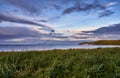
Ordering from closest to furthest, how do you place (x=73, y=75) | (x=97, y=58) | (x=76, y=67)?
(x=73, y=75)
(x=76, y=67)
(x=97, y=58)

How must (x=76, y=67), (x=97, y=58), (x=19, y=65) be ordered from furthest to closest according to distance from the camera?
(x=19, y=65), (x=97, y=58), (x=76, y=67)

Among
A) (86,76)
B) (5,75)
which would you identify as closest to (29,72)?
(5,75)

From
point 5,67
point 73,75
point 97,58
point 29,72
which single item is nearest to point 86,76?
point 73,75

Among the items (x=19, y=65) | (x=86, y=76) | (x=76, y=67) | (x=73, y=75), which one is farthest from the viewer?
(x=19, y=65)

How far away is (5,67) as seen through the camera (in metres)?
11.0

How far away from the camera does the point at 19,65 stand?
12641 millimetres

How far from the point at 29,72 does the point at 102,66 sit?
3.59m

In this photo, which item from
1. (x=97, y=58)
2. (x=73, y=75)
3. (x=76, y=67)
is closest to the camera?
(x=73, y=75)

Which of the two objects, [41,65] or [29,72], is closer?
[29,72]

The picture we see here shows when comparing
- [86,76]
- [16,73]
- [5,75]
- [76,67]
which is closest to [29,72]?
Result: [16,73]

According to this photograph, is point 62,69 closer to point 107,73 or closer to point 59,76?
point 59,76

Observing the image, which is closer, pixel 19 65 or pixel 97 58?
pixel 97 58

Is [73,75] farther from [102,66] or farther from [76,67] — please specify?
[102,66]

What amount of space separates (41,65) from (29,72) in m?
1.50
